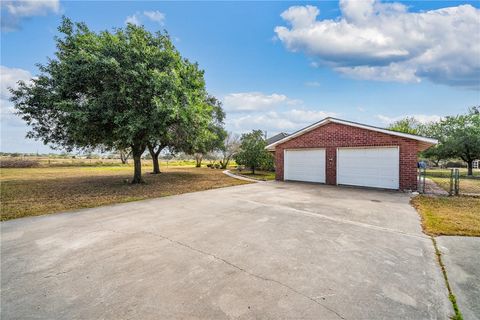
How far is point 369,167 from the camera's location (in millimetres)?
10875

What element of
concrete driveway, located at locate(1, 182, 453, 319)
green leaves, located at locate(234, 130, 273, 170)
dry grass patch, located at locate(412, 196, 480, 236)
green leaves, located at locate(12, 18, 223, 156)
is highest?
green leaves, located at locate(12, 18, 223, 156)

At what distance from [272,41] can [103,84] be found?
1139 centimetres

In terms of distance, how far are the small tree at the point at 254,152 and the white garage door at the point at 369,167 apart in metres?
8.57

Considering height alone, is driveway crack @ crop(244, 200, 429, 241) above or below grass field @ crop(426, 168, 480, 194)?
below

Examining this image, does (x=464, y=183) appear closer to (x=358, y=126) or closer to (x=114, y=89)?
(x=358, y=126)

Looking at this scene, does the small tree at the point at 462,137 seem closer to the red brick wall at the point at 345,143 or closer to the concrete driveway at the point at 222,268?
the red brick wall at the point at 345,143

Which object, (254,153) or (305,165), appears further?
(254,153)

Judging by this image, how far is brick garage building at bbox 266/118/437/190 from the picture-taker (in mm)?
9977

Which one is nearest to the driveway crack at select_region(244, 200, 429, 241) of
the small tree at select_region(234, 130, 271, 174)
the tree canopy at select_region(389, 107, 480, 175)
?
the small tree at select_region(234, 130, 271, 174)

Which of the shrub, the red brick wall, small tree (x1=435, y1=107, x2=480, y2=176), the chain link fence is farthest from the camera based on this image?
the shrub

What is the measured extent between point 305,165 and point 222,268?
11.1 meters

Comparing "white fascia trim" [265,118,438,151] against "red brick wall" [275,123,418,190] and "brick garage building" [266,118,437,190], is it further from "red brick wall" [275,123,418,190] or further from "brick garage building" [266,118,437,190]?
"red brick wall" [275,123,418,190]

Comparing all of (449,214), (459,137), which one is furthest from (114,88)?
(459,137)

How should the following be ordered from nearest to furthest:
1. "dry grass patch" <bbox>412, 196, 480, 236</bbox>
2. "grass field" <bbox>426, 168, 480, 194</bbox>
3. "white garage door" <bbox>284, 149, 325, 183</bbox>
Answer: "dry grass patch" <bbox>412, 196, 480, 236</bbox>
"grass field" <bbox>426, 168, 480, 194</bbox>
"white garage door" <bbox>284, 149, 325, 183</bbox>
